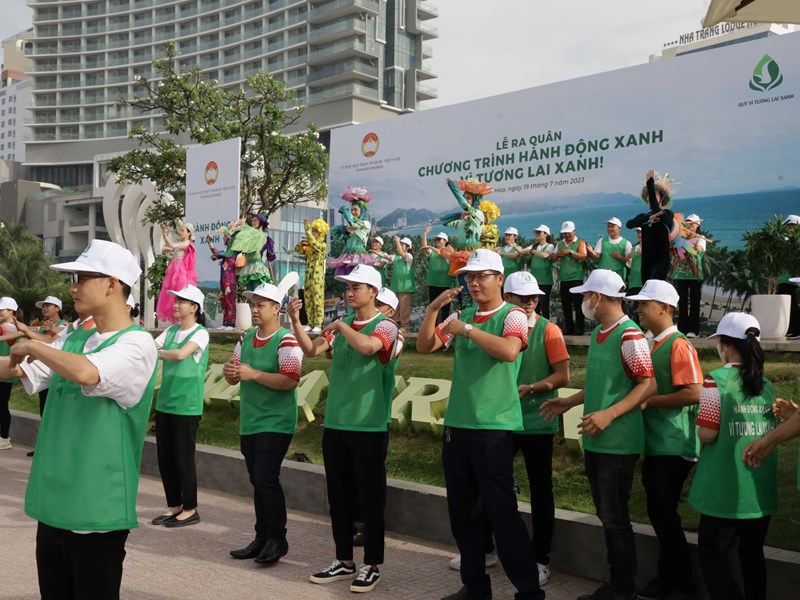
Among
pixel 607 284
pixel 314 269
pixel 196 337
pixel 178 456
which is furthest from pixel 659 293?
pixel 314 269

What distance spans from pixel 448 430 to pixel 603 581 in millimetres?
1379

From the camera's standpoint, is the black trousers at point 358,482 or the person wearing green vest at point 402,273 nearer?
the black trousers at point 358,482

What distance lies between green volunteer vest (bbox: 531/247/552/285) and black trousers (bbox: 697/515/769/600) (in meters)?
9.09

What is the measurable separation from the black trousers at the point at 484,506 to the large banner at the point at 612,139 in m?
9.31

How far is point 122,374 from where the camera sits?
119 inches

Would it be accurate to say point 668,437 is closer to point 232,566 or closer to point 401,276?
point 232,566

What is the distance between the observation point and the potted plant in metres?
9.77

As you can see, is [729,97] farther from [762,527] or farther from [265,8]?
[265,8]

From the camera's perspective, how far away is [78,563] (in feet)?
9.95

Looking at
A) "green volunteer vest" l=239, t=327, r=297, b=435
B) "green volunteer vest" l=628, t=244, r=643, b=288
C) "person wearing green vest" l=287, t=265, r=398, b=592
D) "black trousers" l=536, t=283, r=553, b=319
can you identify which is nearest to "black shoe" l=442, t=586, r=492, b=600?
"person wearing green vest" l=287, t=265, r=398, b=592

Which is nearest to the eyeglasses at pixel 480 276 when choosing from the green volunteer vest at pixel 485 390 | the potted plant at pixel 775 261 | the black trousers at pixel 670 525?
the green volunteer vest at pixel 485 390

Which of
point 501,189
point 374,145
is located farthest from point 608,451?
point 374,145

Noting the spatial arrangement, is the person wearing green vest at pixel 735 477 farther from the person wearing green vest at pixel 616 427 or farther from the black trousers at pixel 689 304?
the black trousers at pixel 689 304

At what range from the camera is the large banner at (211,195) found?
1705 cm
